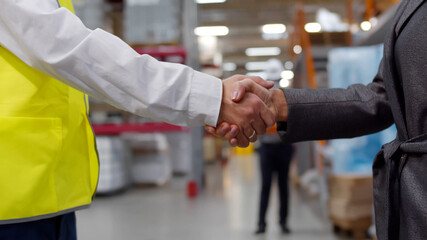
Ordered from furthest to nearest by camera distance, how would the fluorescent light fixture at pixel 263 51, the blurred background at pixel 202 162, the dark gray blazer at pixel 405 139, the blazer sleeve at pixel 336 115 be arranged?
the fluorescent light fixture at pixel 263 51 → the blurred background at pixel 202 162 → the blazer sleeve at pixel 336 115 → the dark gray blazer at pixel 405 139

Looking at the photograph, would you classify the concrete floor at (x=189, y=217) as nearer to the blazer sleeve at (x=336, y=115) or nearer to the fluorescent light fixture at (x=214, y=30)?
the blazer sleeve at (x=336, y=115)

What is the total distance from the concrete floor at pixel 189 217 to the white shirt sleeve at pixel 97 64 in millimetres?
3144

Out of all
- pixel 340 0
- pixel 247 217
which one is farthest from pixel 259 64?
pixel 247 217

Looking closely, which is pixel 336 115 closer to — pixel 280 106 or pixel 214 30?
pixel 280 106

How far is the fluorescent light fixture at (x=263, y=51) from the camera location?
18.8 metres

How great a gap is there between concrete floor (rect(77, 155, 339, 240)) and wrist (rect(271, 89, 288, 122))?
2888 mm

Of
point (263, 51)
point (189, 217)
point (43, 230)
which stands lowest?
point (189, 217)

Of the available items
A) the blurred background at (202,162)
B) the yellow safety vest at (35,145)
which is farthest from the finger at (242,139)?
the blurred background at (202,162)

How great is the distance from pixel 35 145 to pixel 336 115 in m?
1.02

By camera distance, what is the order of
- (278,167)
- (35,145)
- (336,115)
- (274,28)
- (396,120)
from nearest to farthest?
(35,145)
(396,120)
(336,115)
(278,167)
(274,28)

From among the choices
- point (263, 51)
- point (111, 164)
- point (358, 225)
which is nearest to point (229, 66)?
point (263, 51)

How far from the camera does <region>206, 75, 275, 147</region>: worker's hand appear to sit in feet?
4.74

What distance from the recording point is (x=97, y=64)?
109cm

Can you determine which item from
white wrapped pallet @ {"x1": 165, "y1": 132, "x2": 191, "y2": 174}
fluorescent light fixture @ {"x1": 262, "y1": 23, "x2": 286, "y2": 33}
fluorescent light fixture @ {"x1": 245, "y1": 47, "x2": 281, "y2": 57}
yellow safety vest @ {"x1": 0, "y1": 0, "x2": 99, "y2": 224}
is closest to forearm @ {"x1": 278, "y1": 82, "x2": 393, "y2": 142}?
yellow safety vest @ {"x1": 0, "y1": 0, "x2": 99, "y2": 224}
